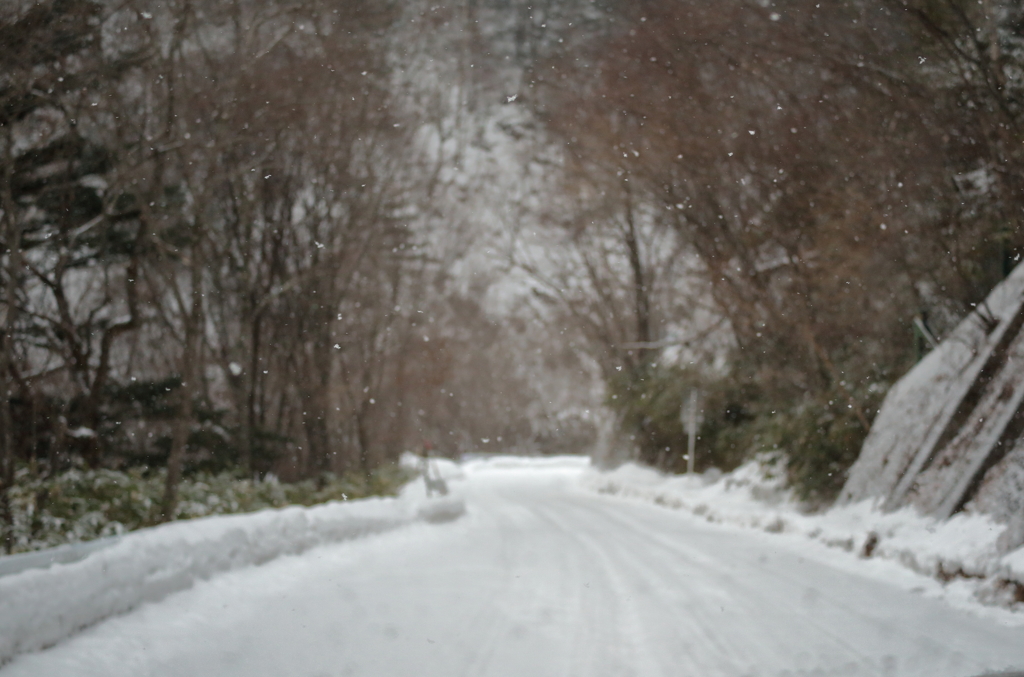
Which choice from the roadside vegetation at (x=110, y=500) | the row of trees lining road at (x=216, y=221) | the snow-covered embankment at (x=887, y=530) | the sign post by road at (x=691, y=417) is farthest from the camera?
the sign post by road at (x=691, y=417)

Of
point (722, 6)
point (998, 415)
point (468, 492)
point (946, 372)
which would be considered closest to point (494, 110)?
point (722, 6)

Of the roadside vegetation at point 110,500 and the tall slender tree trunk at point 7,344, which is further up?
the tall slender tree trunk at point 7,344

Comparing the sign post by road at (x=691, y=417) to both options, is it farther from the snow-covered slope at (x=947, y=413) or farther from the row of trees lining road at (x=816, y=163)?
the snow-covered slope at (x=947, y=413)

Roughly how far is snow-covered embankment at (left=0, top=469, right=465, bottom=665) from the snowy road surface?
0.42 ft

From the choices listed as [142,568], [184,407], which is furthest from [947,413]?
[184,407]

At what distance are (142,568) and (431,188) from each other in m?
17.0

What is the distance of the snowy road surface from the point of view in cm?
575

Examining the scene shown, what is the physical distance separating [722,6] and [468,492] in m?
25.0

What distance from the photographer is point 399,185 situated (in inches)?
930

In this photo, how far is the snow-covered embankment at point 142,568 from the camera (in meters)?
5.81

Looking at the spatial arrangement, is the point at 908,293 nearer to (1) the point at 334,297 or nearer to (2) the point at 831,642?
(2) the point at 831,642

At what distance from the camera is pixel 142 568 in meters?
7.46

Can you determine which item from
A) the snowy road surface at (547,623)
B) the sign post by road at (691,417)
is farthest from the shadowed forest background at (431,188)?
the snowy road surface at (547,623)

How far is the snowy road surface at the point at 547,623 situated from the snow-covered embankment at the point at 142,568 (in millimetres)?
129
